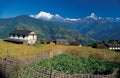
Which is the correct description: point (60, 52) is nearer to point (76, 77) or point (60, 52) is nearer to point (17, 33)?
point (76, 77)

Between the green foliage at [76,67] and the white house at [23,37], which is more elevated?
the white house at [23,37]

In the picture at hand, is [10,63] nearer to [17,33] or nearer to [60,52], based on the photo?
[60,52]

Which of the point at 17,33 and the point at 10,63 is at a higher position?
the point at 17,33

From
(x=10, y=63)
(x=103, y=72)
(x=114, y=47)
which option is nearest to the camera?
(x=10, y=63)

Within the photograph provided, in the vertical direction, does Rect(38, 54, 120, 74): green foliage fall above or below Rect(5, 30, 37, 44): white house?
below

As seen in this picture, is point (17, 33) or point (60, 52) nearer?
point (60, 52)

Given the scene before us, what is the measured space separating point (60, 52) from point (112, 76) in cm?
2744

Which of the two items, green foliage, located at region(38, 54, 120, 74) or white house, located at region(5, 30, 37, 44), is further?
white house, located at region(5, 30, 37, 44)

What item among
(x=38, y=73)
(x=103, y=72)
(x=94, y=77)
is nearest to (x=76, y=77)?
(x=94, y=77)

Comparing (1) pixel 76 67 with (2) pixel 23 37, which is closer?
(1) pixel 76 67

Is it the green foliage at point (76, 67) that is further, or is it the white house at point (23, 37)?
the white house at point (23, 37)

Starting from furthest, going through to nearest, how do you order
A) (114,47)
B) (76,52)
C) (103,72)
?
(114,47) < (76,52) < (103,72)

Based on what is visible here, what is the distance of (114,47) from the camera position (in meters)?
121

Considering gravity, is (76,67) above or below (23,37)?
below
